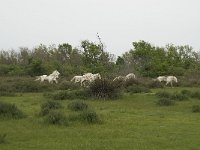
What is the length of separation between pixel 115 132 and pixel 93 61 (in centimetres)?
4723

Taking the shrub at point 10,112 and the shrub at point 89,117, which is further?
the shrub at point 10,112

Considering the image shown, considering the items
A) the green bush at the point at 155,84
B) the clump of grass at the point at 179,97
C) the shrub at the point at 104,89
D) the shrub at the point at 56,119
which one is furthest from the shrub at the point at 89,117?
the green bush at the point at 155,84

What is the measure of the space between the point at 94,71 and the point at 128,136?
128ft

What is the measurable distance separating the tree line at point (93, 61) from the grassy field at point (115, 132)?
26.9 meters

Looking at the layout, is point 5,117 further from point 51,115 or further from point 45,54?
point 45,54

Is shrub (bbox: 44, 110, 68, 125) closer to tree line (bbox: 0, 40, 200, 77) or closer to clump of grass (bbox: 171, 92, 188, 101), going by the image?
clump of grass (bbox: 171, 92, 188, 101)

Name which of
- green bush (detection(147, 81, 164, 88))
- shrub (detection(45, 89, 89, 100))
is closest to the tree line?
green bush (detection(147, 81, 164, 88))

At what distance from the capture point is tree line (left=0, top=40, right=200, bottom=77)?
171 ft

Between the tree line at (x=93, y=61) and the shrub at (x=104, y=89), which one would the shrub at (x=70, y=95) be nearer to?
the shrub at (x=104, y=89)

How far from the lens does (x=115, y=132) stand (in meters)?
15.1

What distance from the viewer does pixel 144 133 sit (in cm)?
1505

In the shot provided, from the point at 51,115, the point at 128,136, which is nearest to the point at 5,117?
the point at 51,115

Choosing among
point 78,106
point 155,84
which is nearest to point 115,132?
point 78,106

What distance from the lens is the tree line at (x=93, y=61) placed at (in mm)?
52000
